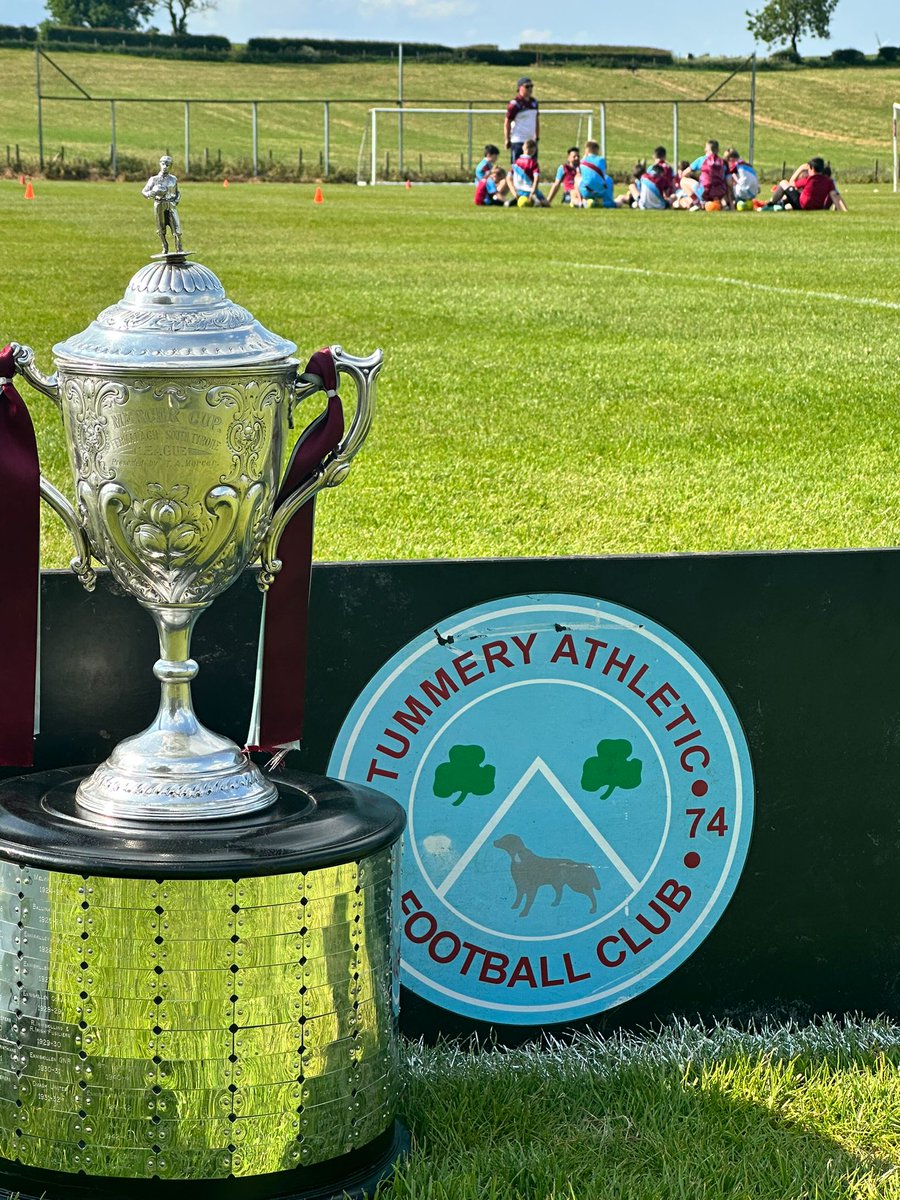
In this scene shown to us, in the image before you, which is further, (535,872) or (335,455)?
(535,872)

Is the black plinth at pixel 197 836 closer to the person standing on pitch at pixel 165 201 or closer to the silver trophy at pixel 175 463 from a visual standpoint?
the silver trophy at pixel 175 463

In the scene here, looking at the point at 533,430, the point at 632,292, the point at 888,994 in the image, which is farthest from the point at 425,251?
the point at 888,994

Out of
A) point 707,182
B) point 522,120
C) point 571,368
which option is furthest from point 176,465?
point 522,120

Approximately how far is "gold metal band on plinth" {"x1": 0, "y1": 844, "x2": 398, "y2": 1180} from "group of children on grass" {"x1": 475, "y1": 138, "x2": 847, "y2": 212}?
23023mm

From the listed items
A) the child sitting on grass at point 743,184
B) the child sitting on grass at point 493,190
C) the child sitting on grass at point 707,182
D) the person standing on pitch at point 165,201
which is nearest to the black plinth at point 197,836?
the person standing on pitch at point 165,201

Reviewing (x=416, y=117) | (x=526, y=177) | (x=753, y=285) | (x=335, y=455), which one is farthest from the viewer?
(x=416, y=117)

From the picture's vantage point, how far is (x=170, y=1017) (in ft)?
6.67

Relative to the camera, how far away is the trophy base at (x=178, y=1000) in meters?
2.02

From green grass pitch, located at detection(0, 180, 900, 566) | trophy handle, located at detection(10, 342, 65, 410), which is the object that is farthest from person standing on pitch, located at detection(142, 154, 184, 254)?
green grass pitch, located at detection(0, 180, 900, 566)

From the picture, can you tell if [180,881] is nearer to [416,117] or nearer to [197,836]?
[197,836]

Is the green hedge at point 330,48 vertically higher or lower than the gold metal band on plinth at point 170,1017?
higher

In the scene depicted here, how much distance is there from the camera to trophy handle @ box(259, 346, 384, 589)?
2285mm

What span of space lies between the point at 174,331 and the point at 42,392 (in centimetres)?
25

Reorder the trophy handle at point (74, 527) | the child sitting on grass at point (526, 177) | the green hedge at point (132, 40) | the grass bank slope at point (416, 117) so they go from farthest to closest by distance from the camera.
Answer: the green hedge at point (132, 40)
the grass bank slope at point (416, 117)
the child sitting on grass at point (526, 177)
the trophy handle at point (74, 527)
